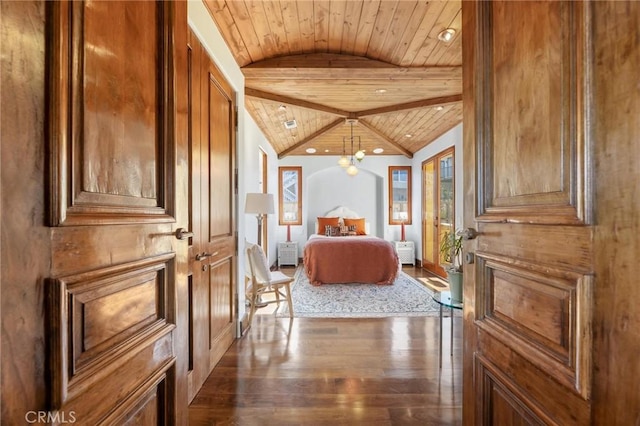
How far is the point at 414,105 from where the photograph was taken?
4.24m

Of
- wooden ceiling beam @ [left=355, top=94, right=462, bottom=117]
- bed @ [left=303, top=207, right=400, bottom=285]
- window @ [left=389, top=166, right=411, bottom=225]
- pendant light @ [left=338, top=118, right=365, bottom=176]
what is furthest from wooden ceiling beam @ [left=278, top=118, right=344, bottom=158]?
window @ [left=389, top=166, right=411, bottom=225]

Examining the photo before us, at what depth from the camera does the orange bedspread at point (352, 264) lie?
508 centimetres

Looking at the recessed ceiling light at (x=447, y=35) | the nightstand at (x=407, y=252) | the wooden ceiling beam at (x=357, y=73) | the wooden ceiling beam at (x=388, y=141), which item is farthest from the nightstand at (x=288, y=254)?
the recessed ceiling light at (x=447, y=35)

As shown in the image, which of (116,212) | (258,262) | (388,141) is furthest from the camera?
(388,141)

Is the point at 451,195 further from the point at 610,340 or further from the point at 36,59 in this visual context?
the point at 36,59

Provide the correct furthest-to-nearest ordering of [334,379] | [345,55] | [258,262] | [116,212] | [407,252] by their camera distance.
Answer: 1. [407,252]
2. [258,262]
3. [345,55]
4. [334,379]
5. [116,212]

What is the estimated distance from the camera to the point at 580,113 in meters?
0.66

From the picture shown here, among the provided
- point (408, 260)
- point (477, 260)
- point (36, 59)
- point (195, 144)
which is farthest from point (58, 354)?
point (408, 260)

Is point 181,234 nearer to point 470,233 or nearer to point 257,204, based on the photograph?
point 470,233

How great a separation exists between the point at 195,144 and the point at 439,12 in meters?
2.02

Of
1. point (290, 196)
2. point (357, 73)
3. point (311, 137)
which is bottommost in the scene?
point (290, 196)

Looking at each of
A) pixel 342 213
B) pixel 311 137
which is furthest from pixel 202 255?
pixel 342 213

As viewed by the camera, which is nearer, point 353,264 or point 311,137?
point 353,264

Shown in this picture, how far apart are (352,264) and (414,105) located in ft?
8.65
